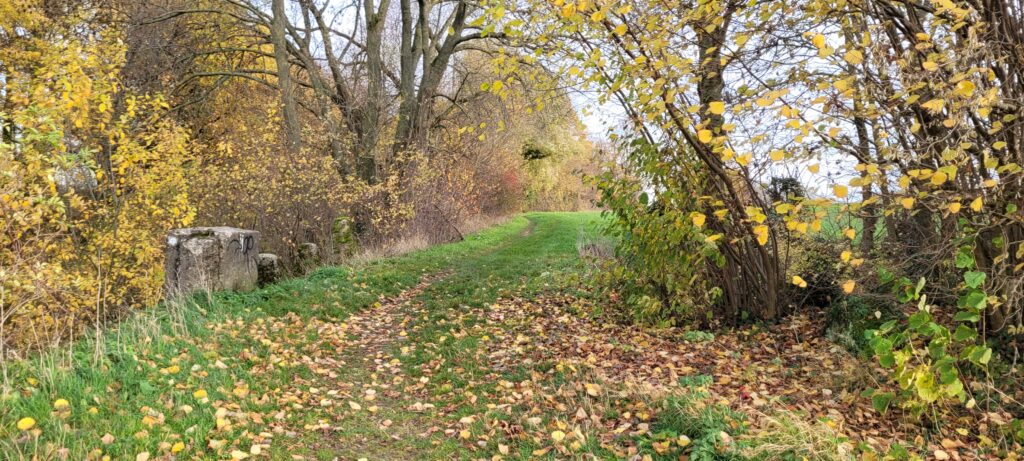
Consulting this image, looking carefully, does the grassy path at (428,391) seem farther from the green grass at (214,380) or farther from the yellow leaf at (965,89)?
the yellow leaf at (965,89)

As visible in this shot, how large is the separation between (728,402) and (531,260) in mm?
8516

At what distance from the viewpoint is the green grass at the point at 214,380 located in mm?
3668

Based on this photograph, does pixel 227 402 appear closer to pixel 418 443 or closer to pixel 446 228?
pixel 418 443

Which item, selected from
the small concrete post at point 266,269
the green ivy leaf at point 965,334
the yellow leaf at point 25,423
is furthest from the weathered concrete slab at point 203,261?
the green ivy leaf at point 965,334

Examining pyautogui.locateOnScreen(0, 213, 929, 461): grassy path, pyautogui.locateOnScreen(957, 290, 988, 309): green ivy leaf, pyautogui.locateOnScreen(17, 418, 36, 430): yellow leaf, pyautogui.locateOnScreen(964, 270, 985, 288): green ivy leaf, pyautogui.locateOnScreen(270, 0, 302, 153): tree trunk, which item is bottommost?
pyautogui.locateOnScreen(0, 213, 929, 461): grassy path

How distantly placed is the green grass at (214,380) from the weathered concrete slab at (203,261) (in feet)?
1.64

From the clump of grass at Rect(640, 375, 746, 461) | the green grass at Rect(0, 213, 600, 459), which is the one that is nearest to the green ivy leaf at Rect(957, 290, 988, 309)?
the clump of grass at Rect(640, 375, 746, 461)

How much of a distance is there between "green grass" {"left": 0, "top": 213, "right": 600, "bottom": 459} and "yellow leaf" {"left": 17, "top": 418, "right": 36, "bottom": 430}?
4 centimetres

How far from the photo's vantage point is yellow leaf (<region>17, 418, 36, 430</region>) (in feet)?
11.2

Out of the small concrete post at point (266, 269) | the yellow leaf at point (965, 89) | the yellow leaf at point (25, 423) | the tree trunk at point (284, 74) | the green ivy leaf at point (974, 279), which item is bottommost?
the yellow leaf at point (25, 423)

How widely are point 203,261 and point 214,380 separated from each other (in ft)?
12.6

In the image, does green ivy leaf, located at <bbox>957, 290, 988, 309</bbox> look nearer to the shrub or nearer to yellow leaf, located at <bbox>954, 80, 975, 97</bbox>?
yellow leaf, located at <bbox>954, 80, 975, 97</bbox>

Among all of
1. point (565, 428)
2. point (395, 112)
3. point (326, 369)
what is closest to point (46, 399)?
point (326, 369)

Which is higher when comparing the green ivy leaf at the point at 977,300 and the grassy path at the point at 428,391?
the green ivy leaf at the point at 977,300
